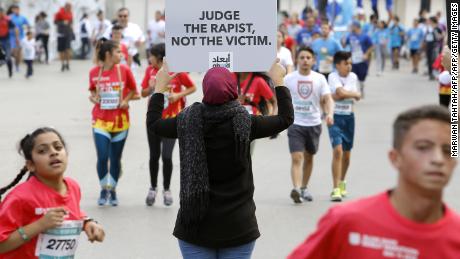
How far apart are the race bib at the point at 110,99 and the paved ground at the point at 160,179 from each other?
104cm

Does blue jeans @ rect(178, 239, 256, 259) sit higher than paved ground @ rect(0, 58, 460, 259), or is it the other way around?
blue jeans @ rect(178, 239, 256, 259)

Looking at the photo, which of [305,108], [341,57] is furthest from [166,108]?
[341,57]

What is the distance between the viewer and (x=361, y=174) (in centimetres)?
1297

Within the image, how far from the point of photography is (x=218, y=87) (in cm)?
555

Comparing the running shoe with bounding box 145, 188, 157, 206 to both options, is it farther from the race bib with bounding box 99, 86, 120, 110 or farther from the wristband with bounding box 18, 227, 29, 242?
the wristband with bounding box 18, 227, 29, 242

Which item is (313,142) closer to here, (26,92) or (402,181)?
(402,181)

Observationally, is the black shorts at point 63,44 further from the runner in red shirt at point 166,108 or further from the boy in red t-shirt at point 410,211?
the boy in red t-shirt at point 410,211

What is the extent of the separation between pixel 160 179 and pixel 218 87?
701cm

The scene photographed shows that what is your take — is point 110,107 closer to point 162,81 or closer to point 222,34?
point 222,34

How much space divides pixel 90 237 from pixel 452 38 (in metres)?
2.48

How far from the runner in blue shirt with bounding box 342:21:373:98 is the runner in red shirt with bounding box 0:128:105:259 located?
16730 millimetres

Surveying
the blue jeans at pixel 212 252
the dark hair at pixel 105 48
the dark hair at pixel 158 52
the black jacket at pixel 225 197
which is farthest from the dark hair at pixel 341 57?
the blue jeans at pixel 212 252

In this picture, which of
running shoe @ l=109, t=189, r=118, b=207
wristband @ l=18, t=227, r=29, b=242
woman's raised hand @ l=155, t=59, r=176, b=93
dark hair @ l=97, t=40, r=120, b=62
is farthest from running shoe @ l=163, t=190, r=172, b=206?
wristband @ l=18, t=227, r=29, b=242

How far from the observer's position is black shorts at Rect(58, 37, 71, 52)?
30903 millimetres
